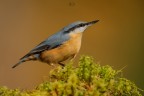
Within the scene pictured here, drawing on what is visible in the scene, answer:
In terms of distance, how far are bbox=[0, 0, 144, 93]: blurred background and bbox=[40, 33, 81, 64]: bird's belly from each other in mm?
1901

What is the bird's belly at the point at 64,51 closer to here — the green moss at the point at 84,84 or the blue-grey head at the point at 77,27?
the blue-grey head at the point at 77,27

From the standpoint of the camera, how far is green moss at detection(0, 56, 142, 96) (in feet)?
5.94

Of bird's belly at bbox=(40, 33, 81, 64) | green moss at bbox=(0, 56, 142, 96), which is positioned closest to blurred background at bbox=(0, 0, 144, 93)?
bird's belly at bbox=(40, 33, 81, 64)

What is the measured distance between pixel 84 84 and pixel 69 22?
3875mm

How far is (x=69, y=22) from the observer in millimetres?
5715

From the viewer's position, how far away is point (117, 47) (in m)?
5.71

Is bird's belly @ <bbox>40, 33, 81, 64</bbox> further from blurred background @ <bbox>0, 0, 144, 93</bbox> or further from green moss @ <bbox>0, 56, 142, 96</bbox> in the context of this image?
blurred background @ <bbox>0, 0, 144, 93</bbox>

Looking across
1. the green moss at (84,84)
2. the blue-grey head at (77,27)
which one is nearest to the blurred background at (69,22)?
the blue-grey head at (77,27)

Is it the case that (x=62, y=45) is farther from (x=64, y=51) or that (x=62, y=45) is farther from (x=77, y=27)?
(x=77, y=27)

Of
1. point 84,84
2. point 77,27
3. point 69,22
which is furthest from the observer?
point 69,22

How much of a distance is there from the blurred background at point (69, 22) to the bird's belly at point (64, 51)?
190cm

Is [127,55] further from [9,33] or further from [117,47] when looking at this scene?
[9,33]

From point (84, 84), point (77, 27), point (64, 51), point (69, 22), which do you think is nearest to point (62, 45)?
point (64, 51)

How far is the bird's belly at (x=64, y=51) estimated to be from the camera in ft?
11.6
